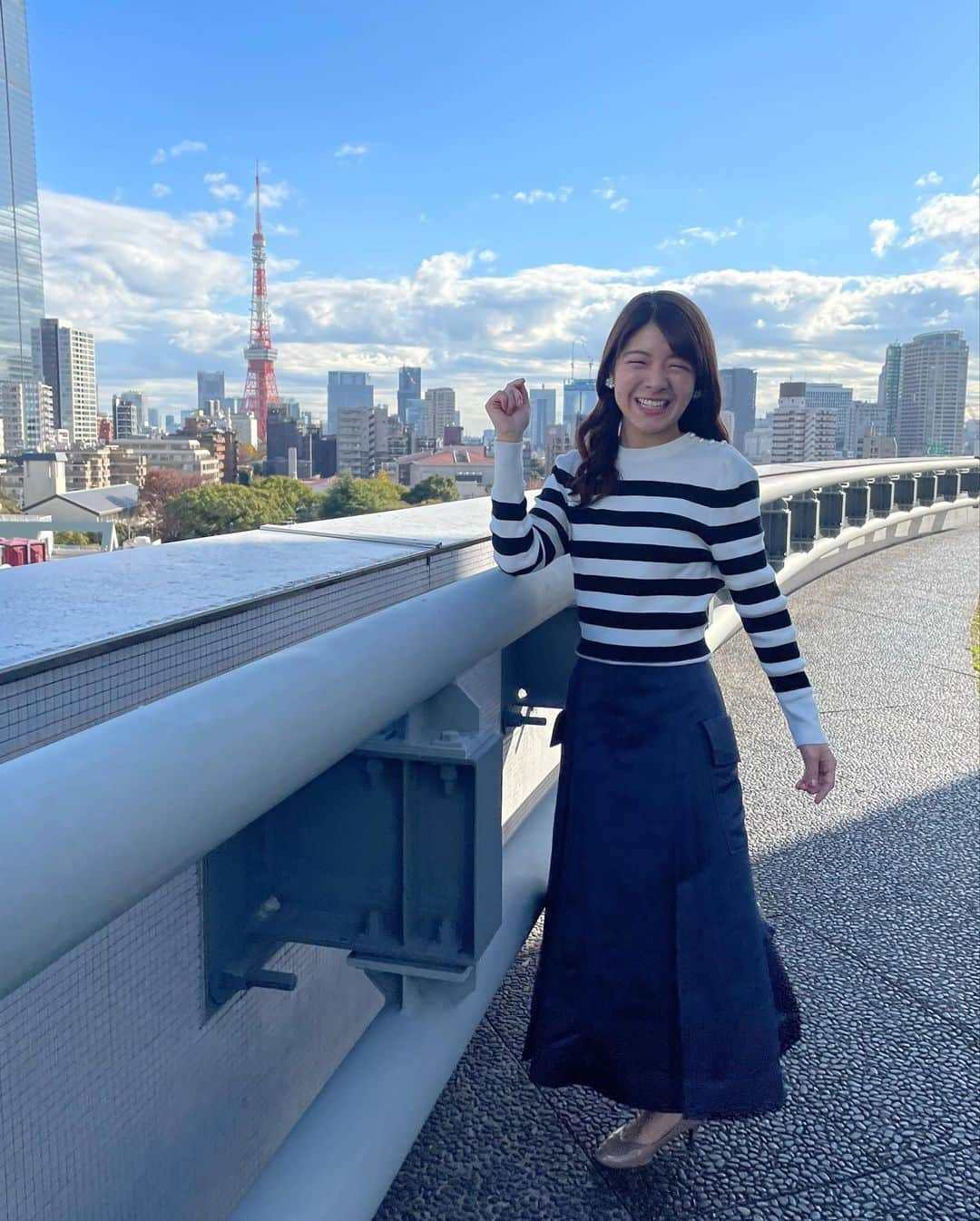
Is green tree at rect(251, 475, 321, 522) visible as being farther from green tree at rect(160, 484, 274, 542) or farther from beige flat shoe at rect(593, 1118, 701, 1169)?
beige flat shoe at rect(593, 1118, 701, 1169)

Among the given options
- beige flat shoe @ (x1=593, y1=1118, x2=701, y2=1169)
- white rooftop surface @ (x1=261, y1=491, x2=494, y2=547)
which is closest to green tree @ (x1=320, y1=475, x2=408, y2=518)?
white rooftop surface @ (x1=261, y1=491, x2=494, y2=547)

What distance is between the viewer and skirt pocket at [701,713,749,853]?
85.4 inches

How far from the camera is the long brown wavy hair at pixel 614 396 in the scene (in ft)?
7.43


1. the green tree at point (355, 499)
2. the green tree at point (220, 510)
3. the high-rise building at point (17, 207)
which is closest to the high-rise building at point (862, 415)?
the green tree at point (355, 499)

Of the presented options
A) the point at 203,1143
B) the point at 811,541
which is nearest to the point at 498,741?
the point at 203,1143

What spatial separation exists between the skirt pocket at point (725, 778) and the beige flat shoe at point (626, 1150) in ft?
1.82

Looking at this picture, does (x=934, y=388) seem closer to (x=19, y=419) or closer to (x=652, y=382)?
(x=652, y=382)

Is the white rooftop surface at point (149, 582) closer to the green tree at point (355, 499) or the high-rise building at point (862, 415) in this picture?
the green tree at point (355, 499)

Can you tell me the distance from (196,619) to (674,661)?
986mm

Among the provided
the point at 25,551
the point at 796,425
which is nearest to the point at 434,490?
the point at 25,551

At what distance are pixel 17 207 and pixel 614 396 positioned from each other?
214 metres

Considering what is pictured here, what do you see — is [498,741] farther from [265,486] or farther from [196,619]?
[265,486]

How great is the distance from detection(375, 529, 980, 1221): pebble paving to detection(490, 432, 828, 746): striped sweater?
0.96 meters

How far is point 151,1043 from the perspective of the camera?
167 centimetres
